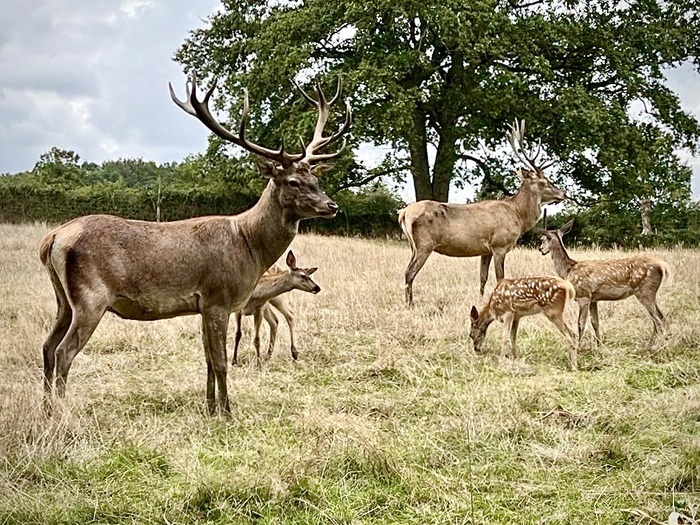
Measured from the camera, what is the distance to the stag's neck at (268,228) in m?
4.48

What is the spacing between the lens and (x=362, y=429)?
141 inches

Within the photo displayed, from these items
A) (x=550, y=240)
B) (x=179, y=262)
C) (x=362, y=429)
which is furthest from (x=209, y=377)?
(x=550, y=240)

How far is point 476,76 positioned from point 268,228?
38.5 ft

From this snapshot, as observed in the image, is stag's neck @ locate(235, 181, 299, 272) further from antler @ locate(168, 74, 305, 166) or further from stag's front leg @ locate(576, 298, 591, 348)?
stag's front leg @ locate(576, 298, 591, 348)

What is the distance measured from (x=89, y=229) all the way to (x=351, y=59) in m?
12.0

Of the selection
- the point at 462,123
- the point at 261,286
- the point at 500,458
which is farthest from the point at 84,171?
the point at 500,458

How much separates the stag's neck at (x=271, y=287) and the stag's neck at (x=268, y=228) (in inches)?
40.8

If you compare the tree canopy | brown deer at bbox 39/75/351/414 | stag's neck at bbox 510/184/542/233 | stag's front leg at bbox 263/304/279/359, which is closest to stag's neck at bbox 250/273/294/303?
stag's front leg at bbox 263/304/279/359

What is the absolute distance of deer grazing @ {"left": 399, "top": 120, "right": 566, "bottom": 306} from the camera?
809cm

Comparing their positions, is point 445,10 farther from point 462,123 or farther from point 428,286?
point 428,286

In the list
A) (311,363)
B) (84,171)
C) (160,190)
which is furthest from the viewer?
(84,171)

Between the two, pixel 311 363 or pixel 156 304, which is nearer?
pixel 156 304

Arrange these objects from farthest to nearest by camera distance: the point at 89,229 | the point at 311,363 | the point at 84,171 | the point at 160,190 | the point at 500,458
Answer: the point at 84,171
the point at 160,190
the point at 311,363
the point at 89,229
the point at 500,458

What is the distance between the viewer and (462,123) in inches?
631
